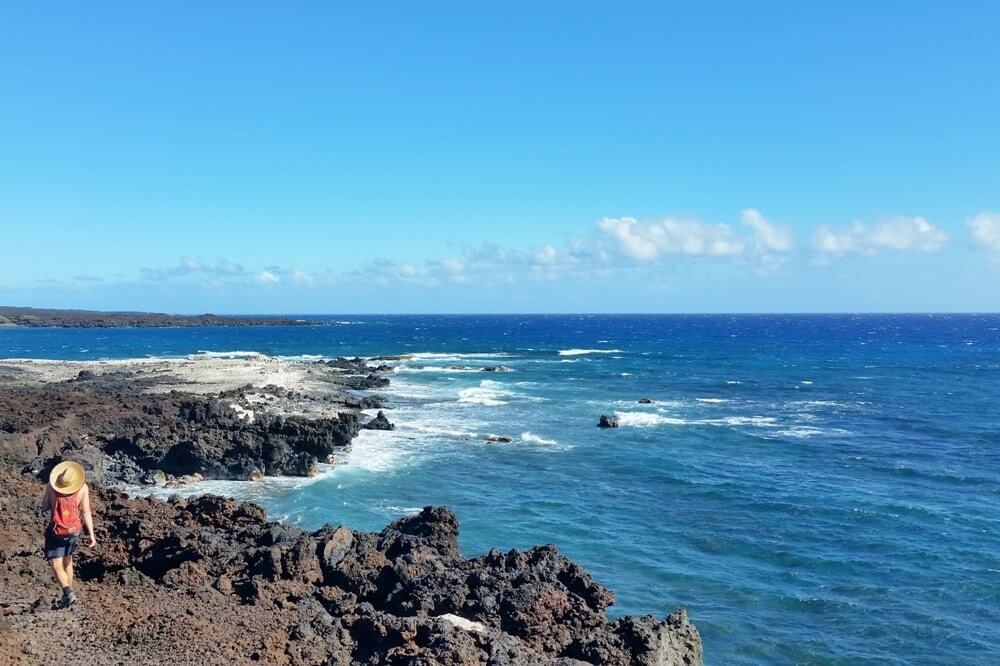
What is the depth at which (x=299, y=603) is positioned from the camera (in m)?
12.2

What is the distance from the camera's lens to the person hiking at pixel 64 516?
10.7m

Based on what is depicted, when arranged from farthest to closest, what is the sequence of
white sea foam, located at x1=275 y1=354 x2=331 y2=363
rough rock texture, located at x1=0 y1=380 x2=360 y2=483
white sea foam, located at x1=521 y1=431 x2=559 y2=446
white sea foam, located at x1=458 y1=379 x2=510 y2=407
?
1. white sea foam, located at x1=275 y1=354 x2=331 y2=363
2. white sea foam, located at x1=458 y1=379 x2=510 y2=407
3. white sea foam, located at x1=521 y1=431 x2=559 y2=446
4. rough rock texture, located at x1=0 y1=380 x2=360 y2=483

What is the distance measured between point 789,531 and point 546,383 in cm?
4208

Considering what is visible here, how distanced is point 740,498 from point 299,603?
65.2 feet

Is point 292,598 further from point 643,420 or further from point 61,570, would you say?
point 643,420

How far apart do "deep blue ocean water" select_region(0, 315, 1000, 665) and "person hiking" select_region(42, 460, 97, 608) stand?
472 inches

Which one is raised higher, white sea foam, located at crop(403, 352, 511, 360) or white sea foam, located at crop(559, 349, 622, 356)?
white sea foam, located at crop(559, 349, 622, 356)

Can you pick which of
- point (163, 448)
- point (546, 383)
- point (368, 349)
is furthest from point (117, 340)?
point (163, 448)

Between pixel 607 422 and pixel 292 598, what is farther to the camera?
pixel 607 422

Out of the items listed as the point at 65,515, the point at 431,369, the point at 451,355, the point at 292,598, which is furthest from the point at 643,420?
the point at 451,355

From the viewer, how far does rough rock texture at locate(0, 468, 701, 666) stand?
1012cm

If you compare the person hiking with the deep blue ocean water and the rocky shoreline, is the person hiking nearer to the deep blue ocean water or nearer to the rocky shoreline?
the rocky shoreline

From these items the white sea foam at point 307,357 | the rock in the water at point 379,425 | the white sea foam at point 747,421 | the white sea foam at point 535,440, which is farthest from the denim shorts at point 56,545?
the white sea foam at point 307,357

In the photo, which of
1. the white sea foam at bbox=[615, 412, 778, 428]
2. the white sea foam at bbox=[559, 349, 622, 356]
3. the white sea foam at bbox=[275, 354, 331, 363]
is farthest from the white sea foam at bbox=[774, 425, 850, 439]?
the white sea foam at bbox=[559, 349, 622, 356]
